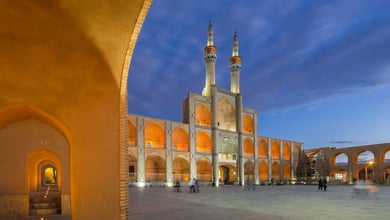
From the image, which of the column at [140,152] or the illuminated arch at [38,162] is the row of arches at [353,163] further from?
the illuminated arch at [38,162]

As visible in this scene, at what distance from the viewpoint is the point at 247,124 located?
47031 millimetres

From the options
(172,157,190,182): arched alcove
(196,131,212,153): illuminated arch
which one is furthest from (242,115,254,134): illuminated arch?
(172,157,190,182): arched alcove

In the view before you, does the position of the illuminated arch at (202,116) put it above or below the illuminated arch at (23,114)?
above

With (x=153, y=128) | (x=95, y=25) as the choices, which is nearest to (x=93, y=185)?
(x=95, y=25)

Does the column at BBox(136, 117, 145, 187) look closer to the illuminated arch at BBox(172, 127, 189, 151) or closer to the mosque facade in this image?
the mosque facade

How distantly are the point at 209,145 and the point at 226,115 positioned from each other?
20.6ft

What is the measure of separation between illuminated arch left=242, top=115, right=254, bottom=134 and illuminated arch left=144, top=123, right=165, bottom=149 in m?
14.9

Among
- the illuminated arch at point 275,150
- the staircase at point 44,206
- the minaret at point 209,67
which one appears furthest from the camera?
the illuminated arch at point 275,150

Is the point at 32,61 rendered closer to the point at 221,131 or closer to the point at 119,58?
the point at 119,58

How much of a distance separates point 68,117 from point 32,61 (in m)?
1.05

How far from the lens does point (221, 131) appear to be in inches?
1581

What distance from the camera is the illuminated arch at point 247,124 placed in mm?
46656

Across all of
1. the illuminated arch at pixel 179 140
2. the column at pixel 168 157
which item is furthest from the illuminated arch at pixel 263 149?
Answer: the column at pixel 168 157

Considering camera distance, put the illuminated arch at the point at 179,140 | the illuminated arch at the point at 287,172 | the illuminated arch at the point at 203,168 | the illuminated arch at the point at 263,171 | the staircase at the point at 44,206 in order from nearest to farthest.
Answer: the staircase at the point at 44,206, the illuminated arch at the point at 179,140, the illuminated arch at the point at 203,168, the illuminated arch at the point at 263,171, the illuminated arch at the point at 287,172
